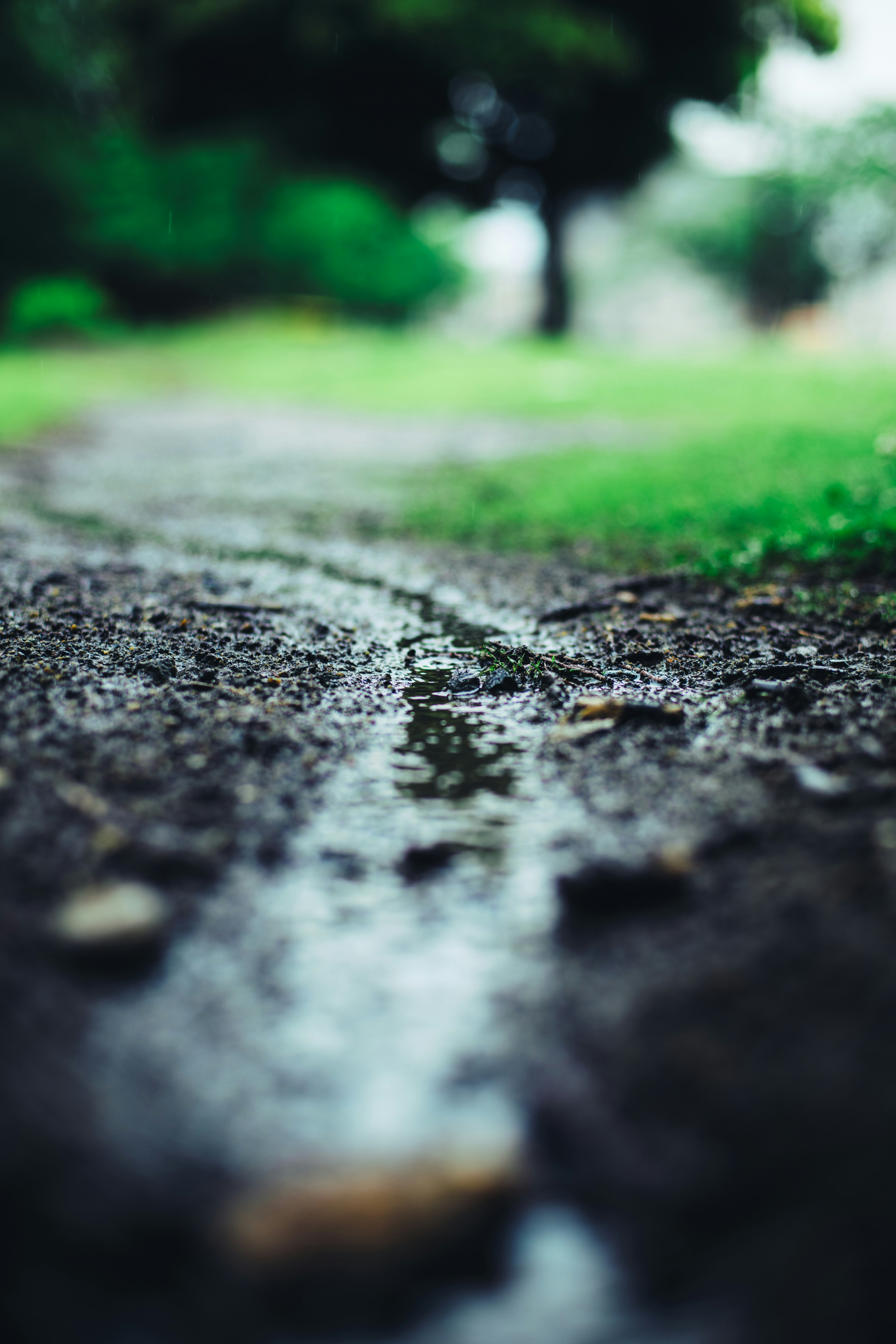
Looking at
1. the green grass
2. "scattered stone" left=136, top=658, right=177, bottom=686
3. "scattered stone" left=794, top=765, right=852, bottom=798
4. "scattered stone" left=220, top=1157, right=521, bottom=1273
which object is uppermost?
the green grass

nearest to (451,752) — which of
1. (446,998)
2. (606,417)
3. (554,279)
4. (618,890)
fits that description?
(618,890)

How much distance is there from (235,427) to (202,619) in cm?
632

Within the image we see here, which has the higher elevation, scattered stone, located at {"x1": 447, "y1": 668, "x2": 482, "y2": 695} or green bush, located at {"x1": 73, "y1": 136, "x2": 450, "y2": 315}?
green bush, located at {"x1": 73, "y1": 136, "x2": 450, "y2": 315}

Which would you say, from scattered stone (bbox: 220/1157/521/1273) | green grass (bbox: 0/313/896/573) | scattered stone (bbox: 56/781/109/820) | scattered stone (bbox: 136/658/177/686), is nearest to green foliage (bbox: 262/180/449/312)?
green grass (bbox: 0/313/896/573)

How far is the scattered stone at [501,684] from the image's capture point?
2.26m

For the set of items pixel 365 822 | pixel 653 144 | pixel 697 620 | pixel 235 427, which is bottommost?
pixel 365 822

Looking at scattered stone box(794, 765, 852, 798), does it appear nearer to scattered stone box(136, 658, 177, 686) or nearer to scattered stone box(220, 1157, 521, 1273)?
scattered stone box(220, 1157, 521, 1273)

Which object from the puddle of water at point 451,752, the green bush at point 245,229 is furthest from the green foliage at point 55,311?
the puddle of water at point 451,752

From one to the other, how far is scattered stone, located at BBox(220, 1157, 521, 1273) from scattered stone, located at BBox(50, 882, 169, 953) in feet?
1.38

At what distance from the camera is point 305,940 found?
133cm

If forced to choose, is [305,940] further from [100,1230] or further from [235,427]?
[235,427]

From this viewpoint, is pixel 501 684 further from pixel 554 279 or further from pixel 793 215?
pixel 793 215

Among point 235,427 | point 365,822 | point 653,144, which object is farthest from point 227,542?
point 653,144

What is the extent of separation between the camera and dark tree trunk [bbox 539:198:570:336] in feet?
65.7
